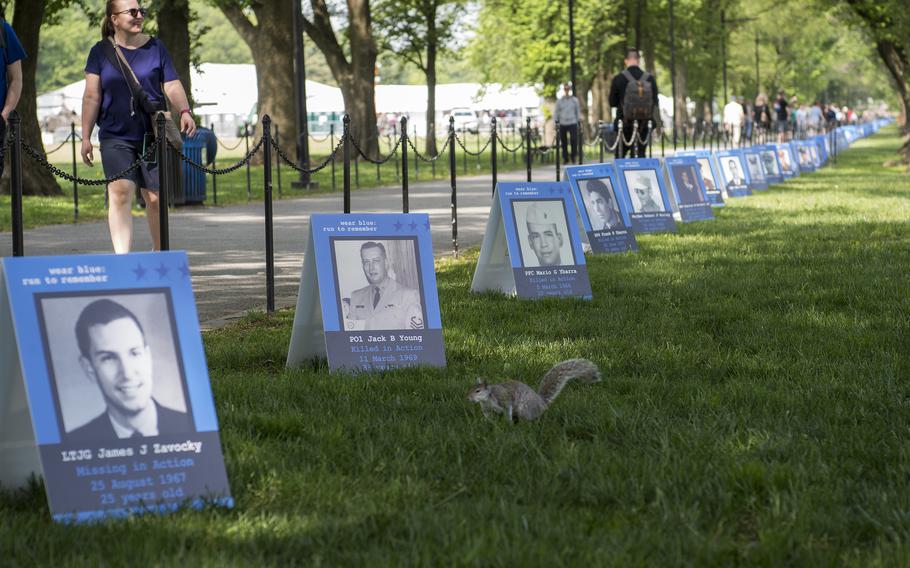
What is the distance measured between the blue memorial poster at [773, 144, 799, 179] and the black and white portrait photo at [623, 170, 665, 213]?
13015mm

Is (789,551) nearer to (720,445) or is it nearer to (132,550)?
(720,445)

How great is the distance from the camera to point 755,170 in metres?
24.6

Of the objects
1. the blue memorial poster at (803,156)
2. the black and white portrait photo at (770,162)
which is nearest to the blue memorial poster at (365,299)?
the black and white portrait photo at (770,162)

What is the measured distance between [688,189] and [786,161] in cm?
1244

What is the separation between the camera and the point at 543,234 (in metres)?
9.68

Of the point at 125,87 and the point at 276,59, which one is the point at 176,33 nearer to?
the point at 276,59

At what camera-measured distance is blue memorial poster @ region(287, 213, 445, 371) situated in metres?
6.85

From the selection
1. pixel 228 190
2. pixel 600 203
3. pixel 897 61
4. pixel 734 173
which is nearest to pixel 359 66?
pixel 228 190

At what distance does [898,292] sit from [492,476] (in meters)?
5.73

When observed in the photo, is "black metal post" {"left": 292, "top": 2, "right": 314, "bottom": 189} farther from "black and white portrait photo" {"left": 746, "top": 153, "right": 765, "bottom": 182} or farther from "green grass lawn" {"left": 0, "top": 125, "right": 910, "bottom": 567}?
"green grass lawn" {"left": 0, "top": 125, "right": 910, "bottom": 567}

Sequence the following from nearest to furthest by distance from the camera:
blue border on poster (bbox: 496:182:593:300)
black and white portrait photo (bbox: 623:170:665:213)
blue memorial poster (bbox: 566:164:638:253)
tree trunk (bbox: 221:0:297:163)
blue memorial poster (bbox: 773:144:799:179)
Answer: blue border on poster (bbox: 496:182:593:300)
blue memorial poster (bbox: 566:164:638:253)
black and white portrait photo (bbox: 623:170:665:213)
blue memorial poster (bbox: 773:144:799:179)
tree trunk (bbox: 221:0:297:163)

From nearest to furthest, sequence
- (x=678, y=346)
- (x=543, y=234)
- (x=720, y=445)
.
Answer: (x=720, y=445), (x=678, y=346), (x=543, y=234)

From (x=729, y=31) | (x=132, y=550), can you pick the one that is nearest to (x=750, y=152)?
(x=132, y=550)

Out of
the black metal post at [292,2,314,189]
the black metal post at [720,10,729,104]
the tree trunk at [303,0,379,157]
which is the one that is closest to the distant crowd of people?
the black metal post at [720,10,729,104]
